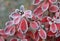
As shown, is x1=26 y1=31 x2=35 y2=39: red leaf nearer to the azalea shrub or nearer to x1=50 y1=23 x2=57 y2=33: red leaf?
the azalea shrub

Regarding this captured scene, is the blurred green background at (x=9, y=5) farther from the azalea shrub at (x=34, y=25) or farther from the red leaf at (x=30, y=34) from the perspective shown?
the red leaf at (x=30, y=34)

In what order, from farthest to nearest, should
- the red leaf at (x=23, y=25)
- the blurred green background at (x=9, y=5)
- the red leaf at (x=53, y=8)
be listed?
the blurred green background at (x=9, y=5) < the red leaf at (x=53, y=8) < the red leaf at (x=23, y=25)

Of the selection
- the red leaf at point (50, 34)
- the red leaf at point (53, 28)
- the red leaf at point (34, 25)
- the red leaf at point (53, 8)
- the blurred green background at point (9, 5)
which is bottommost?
the red leaf at point (50, 34)

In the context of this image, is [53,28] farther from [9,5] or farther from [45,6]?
[9,5]

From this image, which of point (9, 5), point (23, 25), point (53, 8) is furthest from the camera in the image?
point (9, 5)

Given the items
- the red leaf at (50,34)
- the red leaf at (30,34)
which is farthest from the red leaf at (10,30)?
the red leaf at (50,34)

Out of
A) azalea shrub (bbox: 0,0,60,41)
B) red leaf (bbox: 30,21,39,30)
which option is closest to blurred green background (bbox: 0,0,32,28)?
azalea shrub (bbox: 0,0,60,41)

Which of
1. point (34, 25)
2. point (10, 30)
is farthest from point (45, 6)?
point (10, 30)

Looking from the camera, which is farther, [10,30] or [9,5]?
[9,5]
